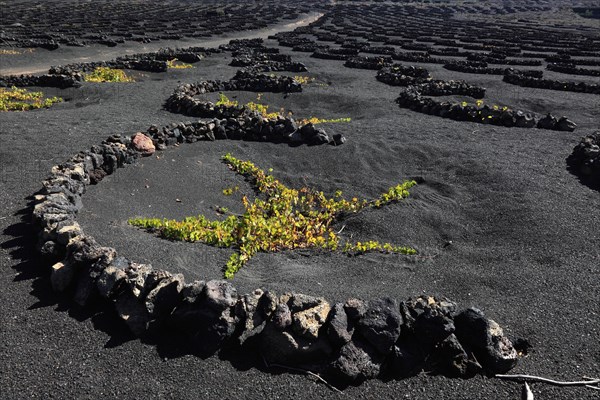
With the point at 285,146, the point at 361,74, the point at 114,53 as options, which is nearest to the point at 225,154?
the point at 285,146

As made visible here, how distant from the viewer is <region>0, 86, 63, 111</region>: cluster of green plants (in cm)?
1850

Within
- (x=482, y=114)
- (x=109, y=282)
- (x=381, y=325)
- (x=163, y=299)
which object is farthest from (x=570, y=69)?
(x=109, y=282)

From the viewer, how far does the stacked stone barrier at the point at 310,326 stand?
18.3 ft

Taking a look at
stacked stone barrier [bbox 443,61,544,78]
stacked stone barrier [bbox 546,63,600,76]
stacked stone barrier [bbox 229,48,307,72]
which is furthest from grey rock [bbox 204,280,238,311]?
stacked stone barrier [bbox 546,63,600,76]

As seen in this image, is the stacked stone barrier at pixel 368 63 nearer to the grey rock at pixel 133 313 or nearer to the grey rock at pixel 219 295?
the grey rock at pixel 219 295

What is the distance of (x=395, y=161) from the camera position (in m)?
13.8

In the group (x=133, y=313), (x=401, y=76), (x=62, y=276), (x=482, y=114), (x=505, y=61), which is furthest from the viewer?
(x=505, y=61)

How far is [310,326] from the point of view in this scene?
18.5ft

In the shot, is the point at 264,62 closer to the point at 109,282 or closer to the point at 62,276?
the point at 62,276

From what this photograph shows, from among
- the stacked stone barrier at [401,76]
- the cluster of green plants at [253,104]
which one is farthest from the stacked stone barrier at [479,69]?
the cluster of green plants at [253,104]

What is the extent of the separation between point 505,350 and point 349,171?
26.9 ft

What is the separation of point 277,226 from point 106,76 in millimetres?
20673

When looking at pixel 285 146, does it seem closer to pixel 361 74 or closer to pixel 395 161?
pixel 395 161

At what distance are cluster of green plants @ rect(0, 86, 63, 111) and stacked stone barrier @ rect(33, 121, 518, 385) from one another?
1508cm
